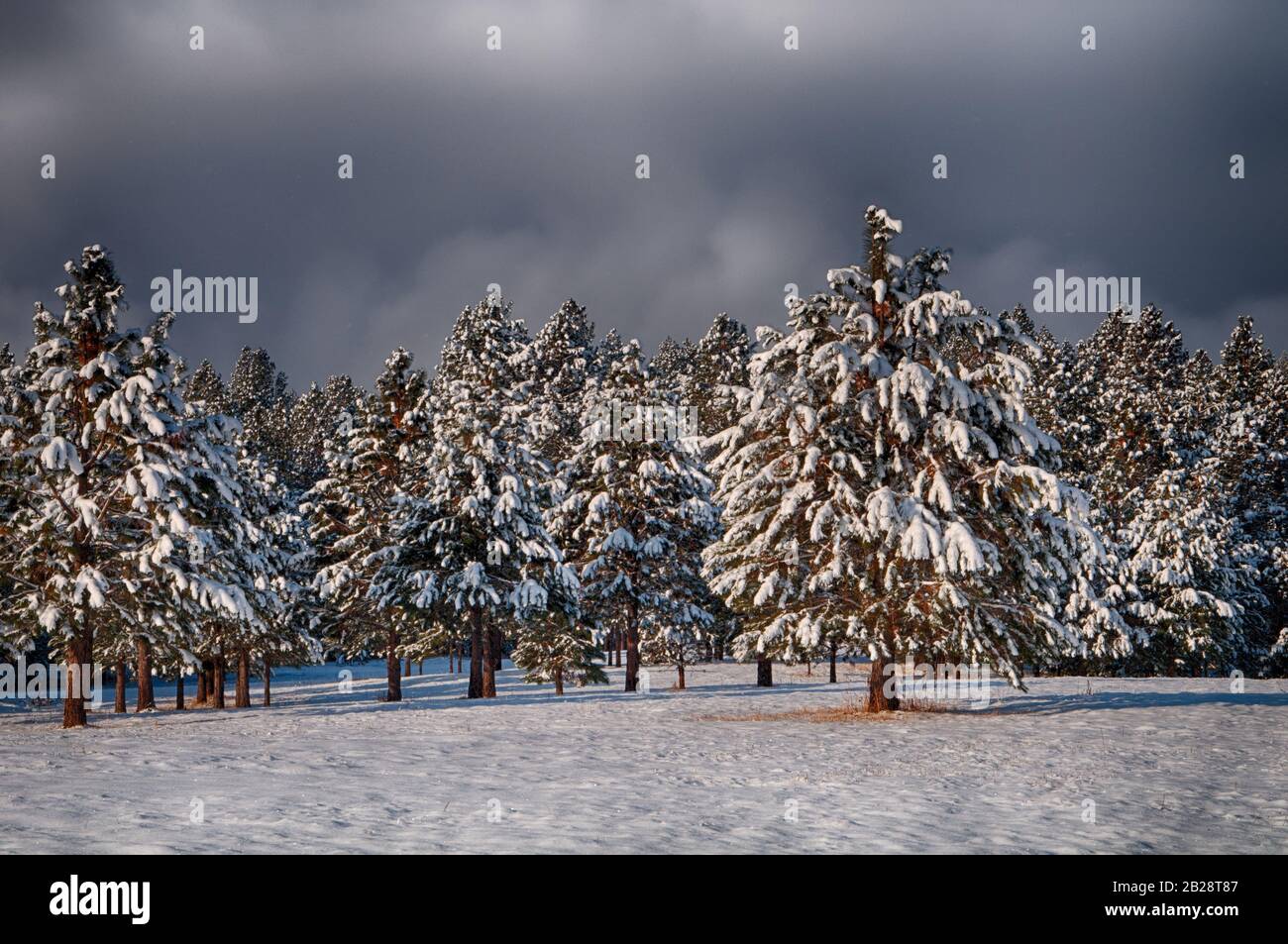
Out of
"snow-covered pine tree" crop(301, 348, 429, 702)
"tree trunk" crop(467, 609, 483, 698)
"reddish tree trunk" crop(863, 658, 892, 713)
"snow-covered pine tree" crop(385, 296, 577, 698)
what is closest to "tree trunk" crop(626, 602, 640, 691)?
"snow-covered pine tree" crop(385, 296, 577, 698)

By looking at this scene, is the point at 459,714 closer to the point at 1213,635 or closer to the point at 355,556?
the point at 355,556

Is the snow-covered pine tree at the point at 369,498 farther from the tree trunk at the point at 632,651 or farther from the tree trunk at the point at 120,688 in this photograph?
the tree trunk at the point at 120,688

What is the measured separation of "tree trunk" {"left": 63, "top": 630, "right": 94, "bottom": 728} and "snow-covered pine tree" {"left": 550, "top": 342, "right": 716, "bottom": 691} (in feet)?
57.7

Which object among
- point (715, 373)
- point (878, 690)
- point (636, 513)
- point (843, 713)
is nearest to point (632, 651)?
point (636, 513)

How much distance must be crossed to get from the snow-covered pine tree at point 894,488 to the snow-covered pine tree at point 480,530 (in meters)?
11.0

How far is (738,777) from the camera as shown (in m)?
14.5

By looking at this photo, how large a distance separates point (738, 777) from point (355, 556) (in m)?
25.7

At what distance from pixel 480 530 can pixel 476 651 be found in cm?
465

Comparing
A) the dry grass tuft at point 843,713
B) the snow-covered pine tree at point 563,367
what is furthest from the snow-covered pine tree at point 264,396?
the dry grass tuft at point 843,713

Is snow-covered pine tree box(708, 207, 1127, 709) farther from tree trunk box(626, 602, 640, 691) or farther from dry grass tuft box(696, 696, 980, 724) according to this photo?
tree trunk box(626, 602, 640, 691)

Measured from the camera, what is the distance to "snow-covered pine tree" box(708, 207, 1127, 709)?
850 inches

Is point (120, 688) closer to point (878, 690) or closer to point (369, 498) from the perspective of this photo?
point (369, 498)
